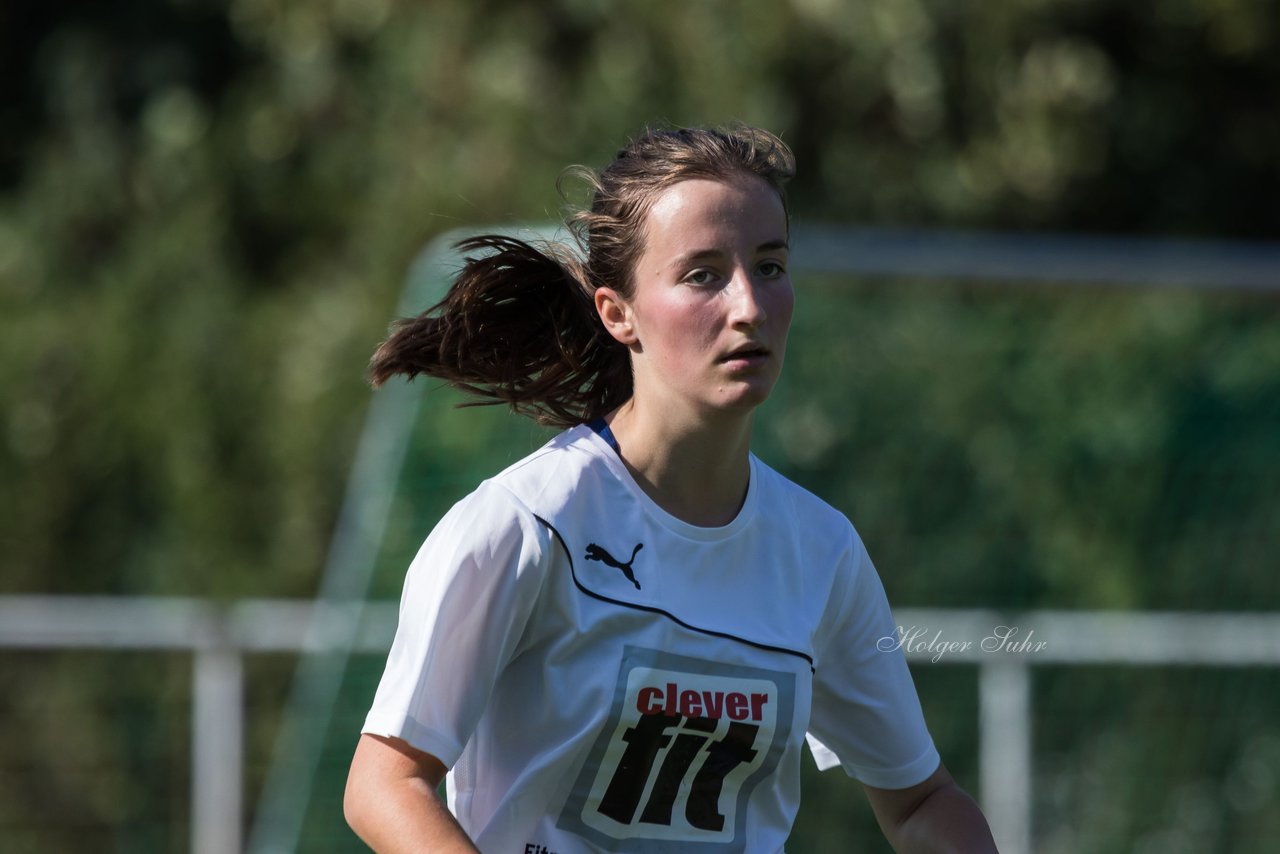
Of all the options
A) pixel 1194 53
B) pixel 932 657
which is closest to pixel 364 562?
pixel 932 657

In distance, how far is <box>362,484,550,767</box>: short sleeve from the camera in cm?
235

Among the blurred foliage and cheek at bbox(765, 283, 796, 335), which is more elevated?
cheek at bbox(765, 283, 796, 335)

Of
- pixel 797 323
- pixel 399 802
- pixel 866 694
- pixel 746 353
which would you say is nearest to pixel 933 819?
pixel 866 694

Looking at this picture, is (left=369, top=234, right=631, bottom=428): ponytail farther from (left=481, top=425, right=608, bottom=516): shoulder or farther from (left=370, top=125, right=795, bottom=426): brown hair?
(left=481, top=425, right=608, bottom=516): shoulder

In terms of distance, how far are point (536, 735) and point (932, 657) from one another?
165 inches

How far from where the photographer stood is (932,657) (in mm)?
6461

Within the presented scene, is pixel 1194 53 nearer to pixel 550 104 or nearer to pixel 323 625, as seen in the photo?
pixel 550 104

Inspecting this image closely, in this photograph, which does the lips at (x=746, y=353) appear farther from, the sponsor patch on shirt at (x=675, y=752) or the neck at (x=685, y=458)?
the sponsor patch on shirt at (x=675, y=752)

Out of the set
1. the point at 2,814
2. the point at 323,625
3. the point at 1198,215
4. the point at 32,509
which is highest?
the point at 1198,215

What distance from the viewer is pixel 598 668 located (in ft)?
8.15

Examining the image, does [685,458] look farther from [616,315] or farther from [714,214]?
[714,214]

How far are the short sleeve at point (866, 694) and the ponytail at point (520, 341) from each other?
508mm

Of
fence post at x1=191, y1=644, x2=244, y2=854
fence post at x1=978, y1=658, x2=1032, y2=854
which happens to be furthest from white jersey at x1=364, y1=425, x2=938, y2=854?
fence post at x1=191, y1=644, x2=244, y2=854

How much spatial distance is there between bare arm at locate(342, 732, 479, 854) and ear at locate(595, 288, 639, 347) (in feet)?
2.48
